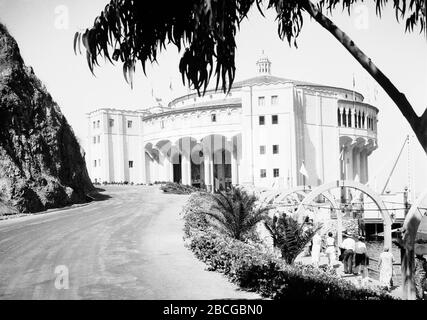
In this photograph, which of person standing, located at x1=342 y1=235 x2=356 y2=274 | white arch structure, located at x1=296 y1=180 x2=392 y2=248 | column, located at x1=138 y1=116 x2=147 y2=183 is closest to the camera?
person standing, located at x1=342 y1=235 x2=356 y2=274

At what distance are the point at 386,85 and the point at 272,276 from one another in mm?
5065

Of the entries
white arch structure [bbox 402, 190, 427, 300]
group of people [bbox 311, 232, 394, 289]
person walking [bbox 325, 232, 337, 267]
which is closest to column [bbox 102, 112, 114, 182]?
person walking [bbox 325, 232, 337, 267]

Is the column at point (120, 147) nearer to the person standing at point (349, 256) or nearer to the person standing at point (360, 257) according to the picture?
the person standing at point (349, 256)

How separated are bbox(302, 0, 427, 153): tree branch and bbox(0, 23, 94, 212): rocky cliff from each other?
562 inches

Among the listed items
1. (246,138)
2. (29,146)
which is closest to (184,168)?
(246,138)

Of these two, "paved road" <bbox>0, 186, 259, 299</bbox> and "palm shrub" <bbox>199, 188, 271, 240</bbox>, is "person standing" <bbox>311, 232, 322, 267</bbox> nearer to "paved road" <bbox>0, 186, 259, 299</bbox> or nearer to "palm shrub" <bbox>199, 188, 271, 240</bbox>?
"palm shrub" <bbox>199, 188, 271, 240</bbox>

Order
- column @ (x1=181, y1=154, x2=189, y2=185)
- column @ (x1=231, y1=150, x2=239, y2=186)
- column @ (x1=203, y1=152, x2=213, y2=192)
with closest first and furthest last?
column @ (x1=231, y1=150, x2=239, y2=186) → column @ (x1=203, y1=152, x2=213, y2=192) → column @ (x1=181, y1=154, x2=189, y2=185)

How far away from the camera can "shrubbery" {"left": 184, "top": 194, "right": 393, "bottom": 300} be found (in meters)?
7.73

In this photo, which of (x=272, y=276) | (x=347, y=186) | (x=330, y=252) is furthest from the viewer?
(x=347, y=186)

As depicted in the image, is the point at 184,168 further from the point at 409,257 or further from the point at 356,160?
the point at 409,257

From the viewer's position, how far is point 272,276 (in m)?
8.63

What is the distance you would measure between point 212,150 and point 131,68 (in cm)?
4444

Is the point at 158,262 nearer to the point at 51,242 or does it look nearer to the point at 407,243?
the point at 51,242
